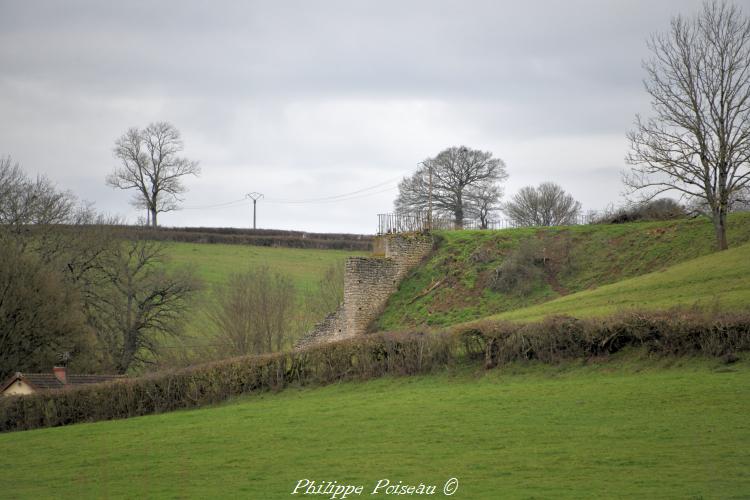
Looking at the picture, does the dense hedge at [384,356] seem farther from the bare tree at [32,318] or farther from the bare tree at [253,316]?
the bare tree at [253,316]

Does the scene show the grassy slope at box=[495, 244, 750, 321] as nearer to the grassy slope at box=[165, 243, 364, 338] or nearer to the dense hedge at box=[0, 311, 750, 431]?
the dense hedge at box=[0, 311, 750, 431]

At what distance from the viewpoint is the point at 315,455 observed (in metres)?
17.0

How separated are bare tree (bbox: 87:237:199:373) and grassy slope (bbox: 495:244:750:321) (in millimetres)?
20951

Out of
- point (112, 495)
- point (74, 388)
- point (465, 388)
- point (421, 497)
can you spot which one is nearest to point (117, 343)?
point (74, 388)

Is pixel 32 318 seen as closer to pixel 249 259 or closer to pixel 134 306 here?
pixel 134 306

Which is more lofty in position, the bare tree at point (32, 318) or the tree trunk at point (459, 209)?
the tree trunk at point (459, 209)

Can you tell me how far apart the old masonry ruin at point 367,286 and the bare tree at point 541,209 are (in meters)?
22.3

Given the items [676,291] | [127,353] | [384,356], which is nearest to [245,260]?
[127,353]

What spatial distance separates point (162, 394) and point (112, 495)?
11.8m

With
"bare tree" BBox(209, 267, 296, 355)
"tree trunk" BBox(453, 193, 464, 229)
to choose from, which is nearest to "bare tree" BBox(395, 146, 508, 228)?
"tree trunk" BBox(453, 193, 464, 229)

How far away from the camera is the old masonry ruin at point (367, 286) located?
36219 mm

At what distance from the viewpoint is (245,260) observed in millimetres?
61969

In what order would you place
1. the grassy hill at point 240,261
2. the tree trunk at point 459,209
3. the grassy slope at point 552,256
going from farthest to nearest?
the tree trunk at point 459,209
the grassy hill at point 240,261
the grassy slope at point 552,256

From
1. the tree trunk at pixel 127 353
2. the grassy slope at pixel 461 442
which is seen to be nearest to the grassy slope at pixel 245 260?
the tree trunk at pixel 127 353
